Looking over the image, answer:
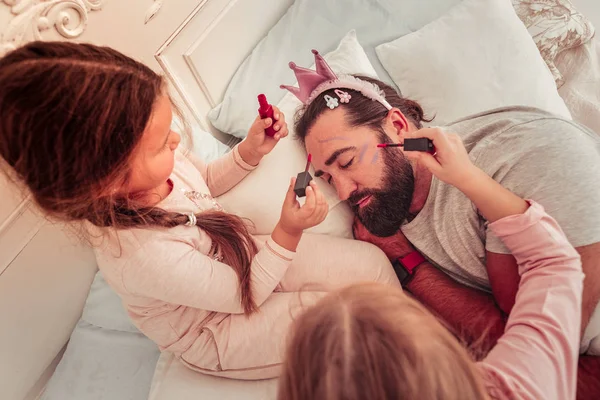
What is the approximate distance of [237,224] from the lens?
3.40ft

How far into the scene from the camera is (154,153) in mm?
780

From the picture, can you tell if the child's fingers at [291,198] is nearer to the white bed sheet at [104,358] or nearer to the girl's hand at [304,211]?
the girl's hand at [304,211]

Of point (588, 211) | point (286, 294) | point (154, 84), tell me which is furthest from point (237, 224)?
point (588, 211)

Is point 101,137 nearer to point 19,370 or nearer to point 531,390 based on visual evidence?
point 531,390

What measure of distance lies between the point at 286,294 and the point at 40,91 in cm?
69

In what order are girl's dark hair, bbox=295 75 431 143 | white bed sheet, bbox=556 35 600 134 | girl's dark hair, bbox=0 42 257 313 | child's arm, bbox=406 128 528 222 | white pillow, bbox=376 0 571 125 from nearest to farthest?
girl's dark hair, bbox=0 42 257 313 → child's arm, bbox=406 128 528 222 → girl's dark hair, bbox=295 75 431 143 → white pillow, bbox=376 0 571 125 → white bed sheet, bbox=556 35 600 134

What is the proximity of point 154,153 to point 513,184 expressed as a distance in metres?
0.81

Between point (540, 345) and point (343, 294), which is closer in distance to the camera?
point (343, 294)

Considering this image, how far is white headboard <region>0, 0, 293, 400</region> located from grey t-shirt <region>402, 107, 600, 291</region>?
900mm

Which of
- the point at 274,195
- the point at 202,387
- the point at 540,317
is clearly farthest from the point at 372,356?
the point at 274,195

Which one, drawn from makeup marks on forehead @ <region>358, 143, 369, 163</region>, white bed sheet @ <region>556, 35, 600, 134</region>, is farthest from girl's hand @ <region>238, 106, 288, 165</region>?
white bed sheet @ <region>556, 35, 600, 134</region>

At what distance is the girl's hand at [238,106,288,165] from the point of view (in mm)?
1168

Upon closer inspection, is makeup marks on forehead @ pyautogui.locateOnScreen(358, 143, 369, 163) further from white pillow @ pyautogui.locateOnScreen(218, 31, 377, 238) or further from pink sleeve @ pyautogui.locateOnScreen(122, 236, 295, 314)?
pink sleeve @ pyautogui.locateOnScreen(122, 236, 295, 314)

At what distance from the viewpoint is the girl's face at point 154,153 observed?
755 millimetres
